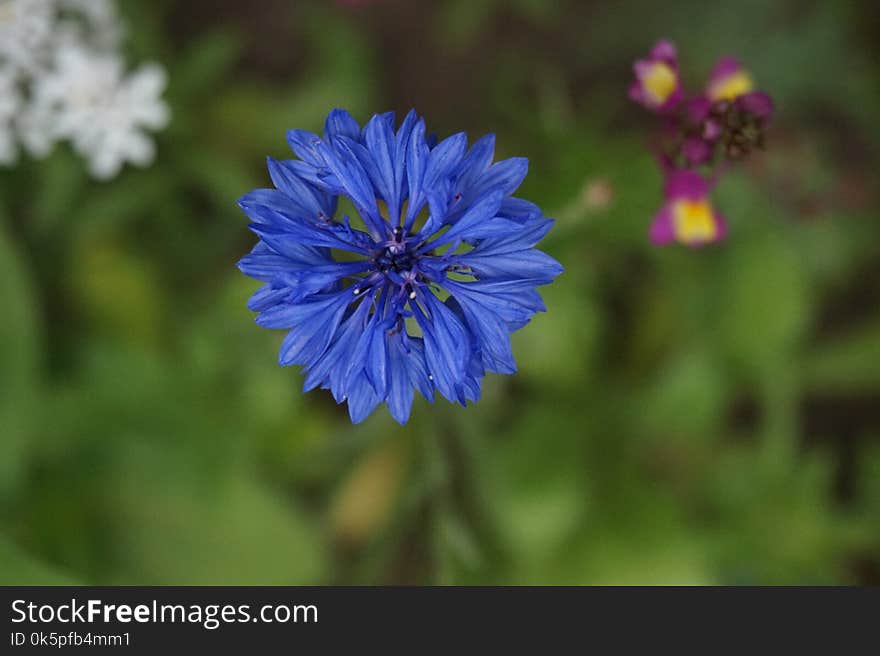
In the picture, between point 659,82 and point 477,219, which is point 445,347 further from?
point 659,82

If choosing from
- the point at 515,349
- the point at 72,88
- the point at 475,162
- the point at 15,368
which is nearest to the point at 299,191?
the point at 475,162

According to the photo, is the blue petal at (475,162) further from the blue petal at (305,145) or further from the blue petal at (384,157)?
the blue petal at (305,145)

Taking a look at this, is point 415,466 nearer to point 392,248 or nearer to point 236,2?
point 392,248

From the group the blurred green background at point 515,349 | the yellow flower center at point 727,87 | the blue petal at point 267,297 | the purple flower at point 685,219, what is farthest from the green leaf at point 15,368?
the yellow flower center at point 727,87

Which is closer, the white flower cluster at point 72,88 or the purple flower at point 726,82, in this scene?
the purple flower at point 726,82

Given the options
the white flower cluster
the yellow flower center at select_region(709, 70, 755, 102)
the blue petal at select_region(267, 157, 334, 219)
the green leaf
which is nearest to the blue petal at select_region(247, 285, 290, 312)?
the blue petal at select_region(267, 157, 334, 219)
